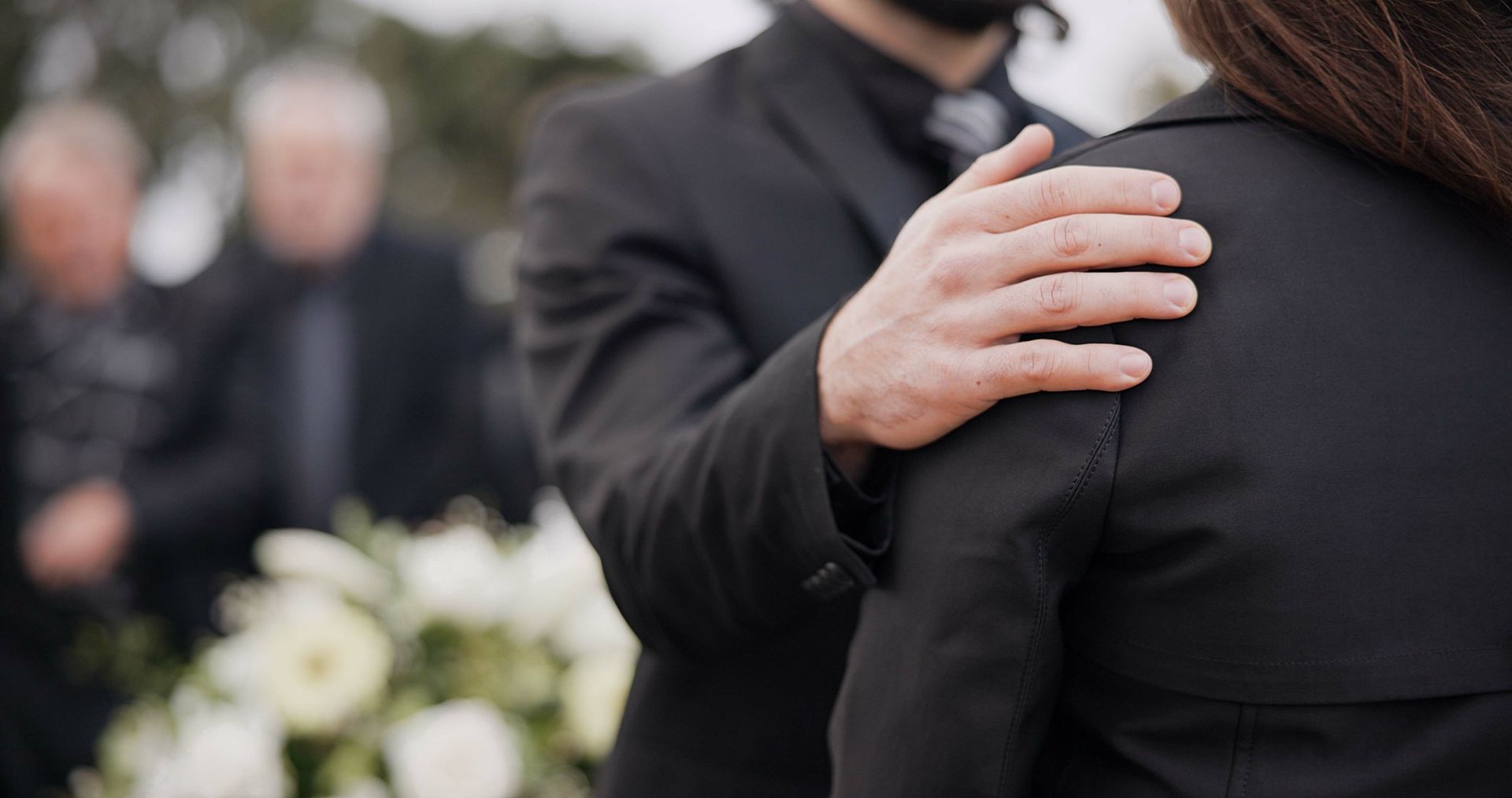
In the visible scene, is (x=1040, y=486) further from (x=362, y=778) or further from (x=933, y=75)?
(x=362, y=778)

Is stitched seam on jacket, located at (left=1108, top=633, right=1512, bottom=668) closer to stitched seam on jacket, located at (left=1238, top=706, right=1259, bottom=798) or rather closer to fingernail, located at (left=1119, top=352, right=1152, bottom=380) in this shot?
stitched seam on jacket, located at (left=1238, top=706, right=1259, bottom=798)

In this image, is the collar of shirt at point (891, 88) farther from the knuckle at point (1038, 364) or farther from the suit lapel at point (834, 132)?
the knuckle at point (1038, 364)

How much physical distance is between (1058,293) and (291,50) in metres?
15.7

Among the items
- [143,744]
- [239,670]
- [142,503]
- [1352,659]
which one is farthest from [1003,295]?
[142,503]

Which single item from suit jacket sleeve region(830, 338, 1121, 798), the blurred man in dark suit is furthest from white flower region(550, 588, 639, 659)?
the blurred man in dark suit

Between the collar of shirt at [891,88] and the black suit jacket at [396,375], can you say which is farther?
the black suit jacket at [396,375]

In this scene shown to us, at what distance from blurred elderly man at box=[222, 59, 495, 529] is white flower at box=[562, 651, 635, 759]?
2.14 metres

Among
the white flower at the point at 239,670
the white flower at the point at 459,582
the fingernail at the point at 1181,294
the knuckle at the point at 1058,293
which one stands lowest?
the white flower at the point at 239,670

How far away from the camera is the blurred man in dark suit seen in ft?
13.5

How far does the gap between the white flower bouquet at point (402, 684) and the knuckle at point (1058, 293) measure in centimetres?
115

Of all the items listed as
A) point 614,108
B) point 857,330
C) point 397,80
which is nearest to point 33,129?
point 614,108

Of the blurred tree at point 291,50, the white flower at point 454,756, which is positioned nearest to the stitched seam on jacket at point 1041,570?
the white flower at point 454,756

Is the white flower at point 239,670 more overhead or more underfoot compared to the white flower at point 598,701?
more underfoot

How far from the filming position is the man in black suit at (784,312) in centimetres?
104
